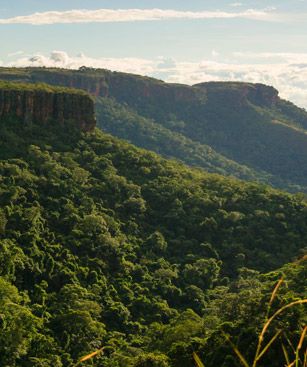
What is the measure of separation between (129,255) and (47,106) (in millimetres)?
29966

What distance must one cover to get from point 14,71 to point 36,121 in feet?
281

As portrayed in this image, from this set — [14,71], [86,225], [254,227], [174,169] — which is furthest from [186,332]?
[14,71]

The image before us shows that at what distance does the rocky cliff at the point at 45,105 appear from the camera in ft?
259

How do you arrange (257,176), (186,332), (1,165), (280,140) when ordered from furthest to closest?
1. (280,140)
2. (257,176)
3. (1,165)
4. (186,332)

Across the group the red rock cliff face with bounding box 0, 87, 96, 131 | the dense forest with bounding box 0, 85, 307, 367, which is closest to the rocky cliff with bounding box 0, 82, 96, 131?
the red rock cliff face with bounding box 0, 87, 96, 131

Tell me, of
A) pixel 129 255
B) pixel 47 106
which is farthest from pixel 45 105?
pixel 129 255

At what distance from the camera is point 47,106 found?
83.0 m

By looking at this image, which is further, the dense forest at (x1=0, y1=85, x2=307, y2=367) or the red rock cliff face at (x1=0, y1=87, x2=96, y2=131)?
the red rock cliff face at (x1=0, y1=87, x2=96, y2=131)

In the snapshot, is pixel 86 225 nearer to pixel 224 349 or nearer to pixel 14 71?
pixel 224 349

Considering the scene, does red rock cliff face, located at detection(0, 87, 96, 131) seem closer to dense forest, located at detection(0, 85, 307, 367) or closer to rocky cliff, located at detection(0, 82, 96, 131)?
rocky cliff, located at detection(0, 82, 96, 131)

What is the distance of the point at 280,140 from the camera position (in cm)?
19662

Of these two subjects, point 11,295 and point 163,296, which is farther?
point 163,296

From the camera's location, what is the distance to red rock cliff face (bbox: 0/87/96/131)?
78875 millimetres

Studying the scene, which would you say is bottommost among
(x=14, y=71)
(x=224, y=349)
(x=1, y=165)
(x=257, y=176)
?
(x=257, y=176)
